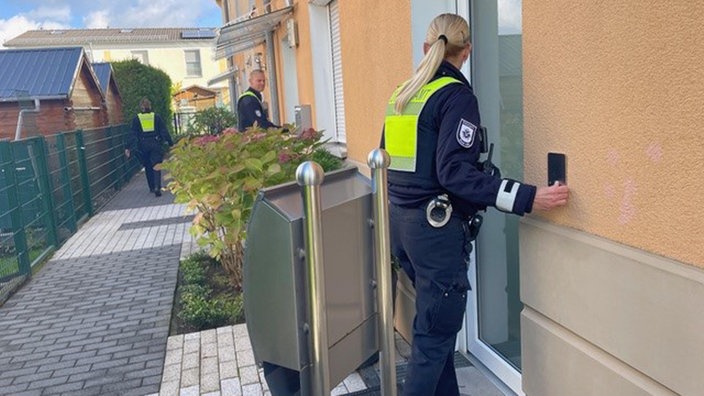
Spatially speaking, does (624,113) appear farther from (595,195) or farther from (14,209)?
(14,209)

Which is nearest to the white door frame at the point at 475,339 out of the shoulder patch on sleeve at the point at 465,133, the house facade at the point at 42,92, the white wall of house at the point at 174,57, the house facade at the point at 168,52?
the shoulder patch on sleeve at the point at 465,133

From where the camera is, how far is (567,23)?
223 centimetres

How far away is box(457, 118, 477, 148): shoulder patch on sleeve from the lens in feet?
7.94

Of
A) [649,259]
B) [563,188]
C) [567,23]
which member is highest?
[567,23]

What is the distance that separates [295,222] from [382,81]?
2894mm

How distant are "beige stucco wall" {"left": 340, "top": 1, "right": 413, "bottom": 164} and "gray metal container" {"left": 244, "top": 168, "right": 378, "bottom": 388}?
83.1 inches

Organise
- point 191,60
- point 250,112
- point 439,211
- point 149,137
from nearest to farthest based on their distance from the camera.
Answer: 1. point 439,211
2. point 250,112
3. point 149,137
4. point 191,60

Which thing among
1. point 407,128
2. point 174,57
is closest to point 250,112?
point 407,128

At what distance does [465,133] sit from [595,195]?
0.56 metres

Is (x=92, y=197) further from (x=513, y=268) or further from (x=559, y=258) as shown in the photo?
(x=559, y=258)

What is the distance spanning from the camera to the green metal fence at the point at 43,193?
249 inches

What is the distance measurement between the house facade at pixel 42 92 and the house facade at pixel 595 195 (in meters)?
11.1

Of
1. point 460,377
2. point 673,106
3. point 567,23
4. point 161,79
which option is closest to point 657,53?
point 673,106

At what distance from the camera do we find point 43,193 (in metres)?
7.73
